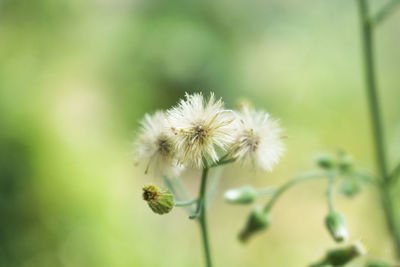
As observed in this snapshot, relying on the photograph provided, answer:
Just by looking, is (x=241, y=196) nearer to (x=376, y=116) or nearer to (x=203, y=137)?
(x=203, y=137)

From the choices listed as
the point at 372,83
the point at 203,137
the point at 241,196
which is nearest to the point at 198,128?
the point at 203,137

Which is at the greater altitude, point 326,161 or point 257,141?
point 326,161

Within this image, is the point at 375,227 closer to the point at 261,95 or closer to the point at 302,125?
the point at 302,125

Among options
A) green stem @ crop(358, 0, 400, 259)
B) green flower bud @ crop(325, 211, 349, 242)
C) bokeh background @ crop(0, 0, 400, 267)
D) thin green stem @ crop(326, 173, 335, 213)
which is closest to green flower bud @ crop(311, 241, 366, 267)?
green flower bud @ crop(325, 211, 349, 242)

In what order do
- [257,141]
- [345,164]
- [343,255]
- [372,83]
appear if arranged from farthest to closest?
[372,83]
[345,164]
[343,255]
[257,141]

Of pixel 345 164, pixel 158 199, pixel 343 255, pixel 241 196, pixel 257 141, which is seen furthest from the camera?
pixel 345 164

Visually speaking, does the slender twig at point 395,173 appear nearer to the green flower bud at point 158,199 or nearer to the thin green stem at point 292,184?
the thin green stem at point 292,184
